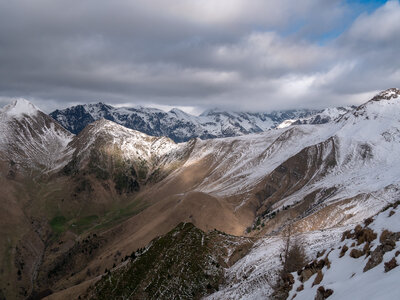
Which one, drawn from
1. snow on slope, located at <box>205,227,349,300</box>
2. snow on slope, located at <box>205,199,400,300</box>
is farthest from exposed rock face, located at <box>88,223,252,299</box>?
snow on slope, located at <box>205,199,400,300</box>

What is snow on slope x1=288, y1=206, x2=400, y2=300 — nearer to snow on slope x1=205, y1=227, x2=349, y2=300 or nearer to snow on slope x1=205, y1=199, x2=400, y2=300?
snow on slope x1=205, y1=199, x2=400, y2=300

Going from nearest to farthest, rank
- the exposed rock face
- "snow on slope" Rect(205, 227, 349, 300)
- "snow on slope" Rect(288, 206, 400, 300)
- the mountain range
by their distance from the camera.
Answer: "snow on slope" Rect(288, 206, 400, 300)
the mountain range
"snow on slope" Rect(205, 227, 349, 300)
the exposed rock face

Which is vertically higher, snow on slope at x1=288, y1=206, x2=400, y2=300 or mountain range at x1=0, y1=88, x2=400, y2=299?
snow on slope at x1=288, y1=206, x2=400, y2=300

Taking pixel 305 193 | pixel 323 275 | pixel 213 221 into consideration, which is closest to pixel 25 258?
pixel 213 221

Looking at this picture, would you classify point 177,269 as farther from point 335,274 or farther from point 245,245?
point 335,274

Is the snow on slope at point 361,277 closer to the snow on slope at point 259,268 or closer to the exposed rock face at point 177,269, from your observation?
the snow on slope at point 259,268

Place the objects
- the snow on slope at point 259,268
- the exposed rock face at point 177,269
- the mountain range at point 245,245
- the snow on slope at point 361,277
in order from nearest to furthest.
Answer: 1. the snow on slope at point 361,277
2. the mountain range at point 245,245
3. the snow on slope at point 259,268
4. the exposed rock face at point 177,269

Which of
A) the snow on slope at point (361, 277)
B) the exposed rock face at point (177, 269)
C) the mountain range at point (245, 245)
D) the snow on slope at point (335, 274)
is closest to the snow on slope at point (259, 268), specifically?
the snow on slope at point (335, 274)

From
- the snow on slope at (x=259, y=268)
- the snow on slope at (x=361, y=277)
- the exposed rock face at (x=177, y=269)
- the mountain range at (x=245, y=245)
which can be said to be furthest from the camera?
the exposed rock face at (x=177, y=269)

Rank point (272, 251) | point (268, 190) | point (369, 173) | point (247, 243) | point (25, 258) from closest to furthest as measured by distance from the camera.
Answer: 1. point (272, 251)
2. point (247, 243)
3. point (369, 173)
4. point (25, 258)
5. point (268, 190)

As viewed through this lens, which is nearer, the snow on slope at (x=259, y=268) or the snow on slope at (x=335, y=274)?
the snow on slope at (x=335, y=274)

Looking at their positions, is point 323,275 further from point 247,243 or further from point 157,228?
point 157,228
